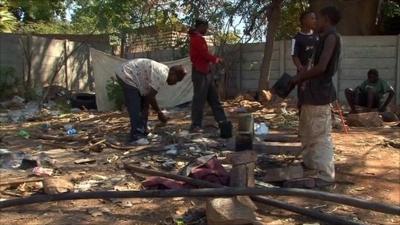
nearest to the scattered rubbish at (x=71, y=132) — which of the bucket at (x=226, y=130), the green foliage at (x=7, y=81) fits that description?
the bucket at (x=226, y=130)

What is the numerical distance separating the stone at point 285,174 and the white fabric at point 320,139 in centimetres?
18

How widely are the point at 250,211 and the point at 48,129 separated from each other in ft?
17.9

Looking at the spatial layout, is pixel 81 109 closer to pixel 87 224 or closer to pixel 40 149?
pixel 40 149

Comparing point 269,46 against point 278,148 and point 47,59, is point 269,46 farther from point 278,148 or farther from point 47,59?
point 278,148

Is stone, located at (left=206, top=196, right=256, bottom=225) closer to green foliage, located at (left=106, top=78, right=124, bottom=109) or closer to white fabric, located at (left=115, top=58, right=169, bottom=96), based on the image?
white fabric, located at (left=115, top=58, right=169, bottom=96)

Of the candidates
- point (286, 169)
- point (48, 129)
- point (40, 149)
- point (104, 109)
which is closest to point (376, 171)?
point (286, 169)

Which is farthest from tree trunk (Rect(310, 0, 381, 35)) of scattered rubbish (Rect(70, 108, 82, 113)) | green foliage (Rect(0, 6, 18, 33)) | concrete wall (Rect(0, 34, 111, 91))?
green foliage (Rect(0, 6, 18, 33))

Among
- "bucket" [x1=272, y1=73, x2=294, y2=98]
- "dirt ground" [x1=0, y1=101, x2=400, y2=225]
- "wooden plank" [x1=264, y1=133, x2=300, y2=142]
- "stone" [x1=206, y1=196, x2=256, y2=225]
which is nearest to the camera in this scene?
"stone" [x1=206, y1=196, x2=256, y2=225]

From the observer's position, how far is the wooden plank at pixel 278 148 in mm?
5910

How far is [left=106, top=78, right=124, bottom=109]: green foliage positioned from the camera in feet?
38.6

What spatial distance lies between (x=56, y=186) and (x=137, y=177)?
0.84m

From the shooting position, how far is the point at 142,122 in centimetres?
689

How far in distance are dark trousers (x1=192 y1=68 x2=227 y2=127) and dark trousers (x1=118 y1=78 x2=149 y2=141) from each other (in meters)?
0.80

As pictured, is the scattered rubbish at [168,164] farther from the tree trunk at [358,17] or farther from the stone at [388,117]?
the tree trunk at [358,17]
